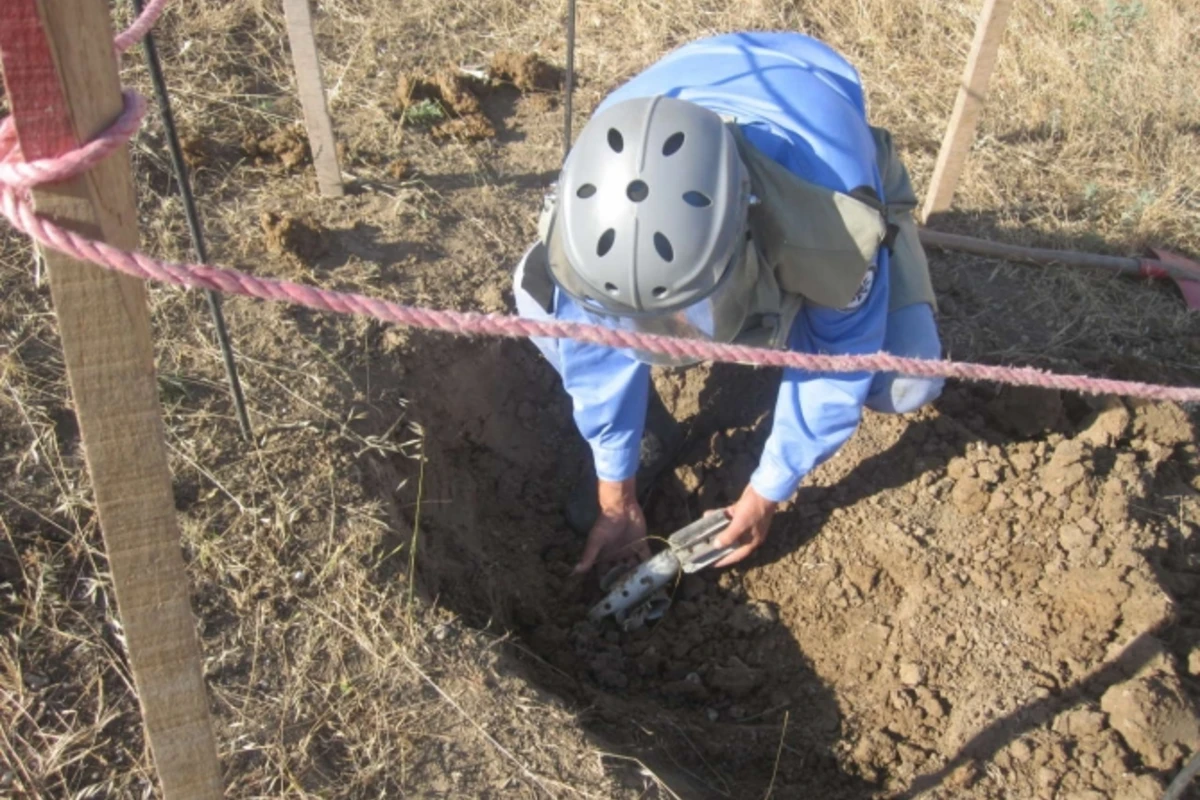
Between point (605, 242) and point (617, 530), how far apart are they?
48.9 inches

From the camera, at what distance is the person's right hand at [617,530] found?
10.2 ft

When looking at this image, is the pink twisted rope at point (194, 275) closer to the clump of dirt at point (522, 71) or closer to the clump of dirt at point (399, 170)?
the clump of dirt at point (399, 170)

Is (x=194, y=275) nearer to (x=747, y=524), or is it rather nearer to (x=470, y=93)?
(x=747, y=524)

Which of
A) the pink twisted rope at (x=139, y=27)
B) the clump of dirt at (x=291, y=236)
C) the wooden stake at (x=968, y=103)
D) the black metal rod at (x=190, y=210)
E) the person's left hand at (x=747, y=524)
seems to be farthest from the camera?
the wooden stake at (x=968, y=103)

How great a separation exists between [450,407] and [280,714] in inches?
44.4

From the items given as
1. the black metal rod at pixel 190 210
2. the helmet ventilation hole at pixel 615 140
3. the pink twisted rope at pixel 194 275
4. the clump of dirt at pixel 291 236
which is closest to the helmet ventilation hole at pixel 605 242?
the helmet ventilation hole at pixel 615 140

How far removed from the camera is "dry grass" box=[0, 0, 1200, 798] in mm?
2217

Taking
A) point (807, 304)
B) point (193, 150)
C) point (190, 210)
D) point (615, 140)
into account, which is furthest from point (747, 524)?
point (193, 150)

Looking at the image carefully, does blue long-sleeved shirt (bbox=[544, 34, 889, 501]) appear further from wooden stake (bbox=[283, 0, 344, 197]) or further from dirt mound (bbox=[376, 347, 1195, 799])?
wooden stake (bbox=[283, 0, 344, 197])

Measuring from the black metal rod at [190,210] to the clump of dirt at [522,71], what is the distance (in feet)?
5.90

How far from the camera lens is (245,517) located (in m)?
2.49

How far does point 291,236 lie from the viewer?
121 inches

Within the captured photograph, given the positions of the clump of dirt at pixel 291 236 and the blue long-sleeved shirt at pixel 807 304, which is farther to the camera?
the clump of dirt at pixel 291 236

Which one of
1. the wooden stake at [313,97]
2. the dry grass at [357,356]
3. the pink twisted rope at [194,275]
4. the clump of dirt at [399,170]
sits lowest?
the dry grass at [357,356]
